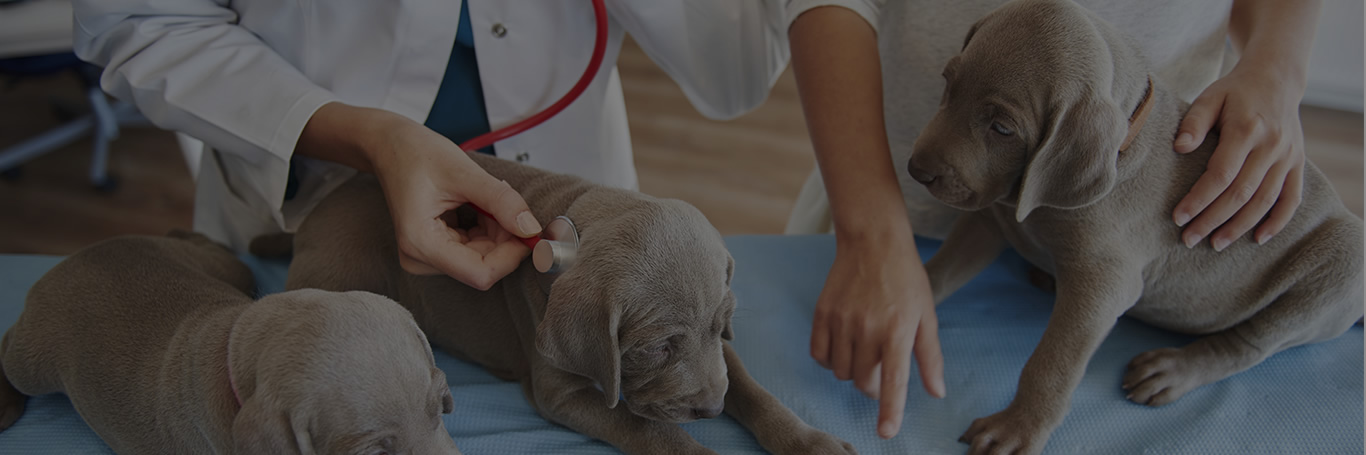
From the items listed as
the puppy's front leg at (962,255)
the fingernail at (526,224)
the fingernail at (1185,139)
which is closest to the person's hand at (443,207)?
the fingernail at (526,224)

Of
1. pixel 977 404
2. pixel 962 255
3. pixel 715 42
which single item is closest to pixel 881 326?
pixel 977 404

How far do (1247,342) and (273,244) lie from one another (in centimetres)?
204

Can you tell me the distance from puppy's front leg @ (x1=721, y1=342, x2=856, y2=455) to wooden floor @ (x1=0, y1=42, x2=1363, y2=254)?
252cm

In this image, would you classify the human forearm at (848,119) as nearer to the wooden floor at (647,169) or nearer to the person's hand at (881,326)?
the person's hand at (881,326)

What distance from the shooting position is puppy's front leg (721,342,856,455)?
1403 mm

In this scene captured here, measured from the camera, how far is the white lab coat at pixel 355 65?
1614mm

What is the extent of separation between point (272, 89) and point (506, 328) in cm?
65

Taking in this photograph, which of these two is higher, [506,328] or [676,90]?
[506,328]

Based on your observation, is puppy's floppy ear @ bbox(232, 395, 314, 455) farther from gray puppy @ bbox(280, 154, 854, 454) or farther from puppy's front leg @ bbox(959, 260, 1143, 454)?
puppy's front leg @ bbox(959, 260, 1143, 454)

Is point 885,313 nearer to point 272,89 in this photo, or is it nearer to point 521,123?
point 521,123

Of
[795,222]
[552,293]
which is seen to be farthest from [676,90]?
[552,293]

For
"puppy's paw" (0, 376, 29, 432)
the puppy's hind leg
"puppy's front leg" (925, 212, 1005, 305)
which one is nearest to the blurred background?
"puppy's front leg" (925, 212, 1005, 305)

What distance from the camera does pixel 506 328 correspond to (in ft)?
5.12

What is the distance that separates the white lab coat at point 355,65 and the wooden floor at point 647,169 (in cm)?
201
